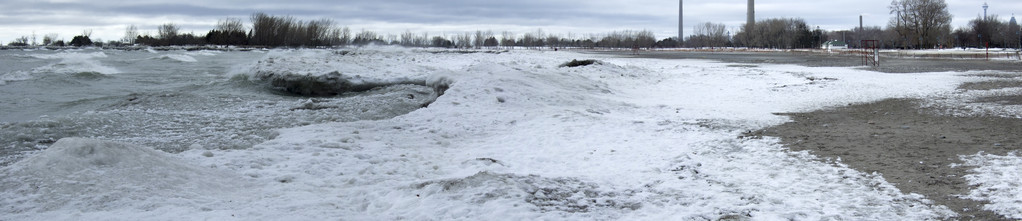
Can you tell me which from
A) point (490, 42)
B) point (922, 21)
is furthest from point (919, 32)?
point (490, 42)

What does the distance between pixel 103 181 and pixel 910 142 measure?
8.44m

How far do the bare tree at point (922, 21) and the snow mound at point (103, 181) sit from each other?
3498 inches

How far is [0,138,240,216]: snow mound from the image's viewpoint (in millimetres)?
4961

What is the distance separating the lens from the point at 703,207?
5.46 metres

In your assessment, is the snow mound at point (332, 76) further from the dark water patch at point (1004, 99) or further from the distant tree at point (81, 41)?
the distant tree at point (81, 41)

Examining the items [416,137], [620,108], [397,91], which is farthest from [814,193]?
[397,91]

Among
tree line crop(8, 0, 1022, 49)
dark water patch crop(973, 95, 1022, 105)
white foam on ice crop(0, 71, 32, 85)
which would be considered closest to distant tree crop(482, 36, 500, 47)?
tree line crop(8, 0, 1022, 49)

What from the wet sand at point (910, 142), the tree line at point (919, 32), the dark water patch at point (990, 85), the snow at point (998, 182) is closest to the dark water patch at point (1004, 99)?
the wet sand at point (910, 142)

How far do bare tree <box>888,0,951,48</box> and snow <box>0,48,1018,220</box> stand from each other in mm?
80907

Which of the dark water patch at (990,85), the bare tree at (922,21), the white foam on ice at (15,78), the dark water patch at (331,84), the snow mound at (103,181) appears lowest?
the snow mound at (103,181)

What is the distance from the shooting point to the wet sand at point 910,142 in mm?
5977

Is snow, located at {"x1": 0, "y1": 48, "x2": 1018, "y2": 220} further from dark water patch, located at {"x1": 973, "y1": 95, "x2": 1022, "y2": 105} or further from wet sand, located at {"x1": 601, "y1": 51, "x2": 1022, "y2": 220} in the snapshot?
dark water patch, located at {"x1": 973, "y1": 95, "x2": 1022, "y2": 105}

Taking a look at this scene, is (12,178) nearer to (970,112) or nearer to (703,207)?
(703,207)

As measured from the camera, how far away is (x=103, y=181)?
5355 mm
